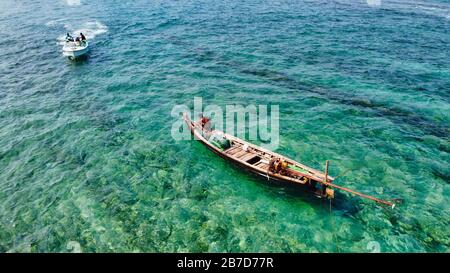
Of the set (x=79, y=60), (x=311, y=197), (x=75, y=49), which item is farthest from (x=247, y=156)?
(x=79, y=60)

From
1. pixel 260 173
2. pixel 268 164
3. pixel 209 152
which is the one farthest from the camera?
pixel 209 152

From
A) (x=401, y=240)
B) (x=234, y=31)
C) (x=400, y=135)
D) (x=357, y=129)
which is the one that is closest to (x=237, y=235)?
(x=401, y=240)

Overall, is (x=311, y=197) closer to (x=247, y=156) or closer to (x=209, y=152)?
(x=247, y=156)

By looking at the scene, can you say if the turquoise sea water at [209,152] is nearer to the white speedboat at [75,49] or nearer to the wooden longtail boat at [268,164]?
the wooden longtail boat at [268,164]

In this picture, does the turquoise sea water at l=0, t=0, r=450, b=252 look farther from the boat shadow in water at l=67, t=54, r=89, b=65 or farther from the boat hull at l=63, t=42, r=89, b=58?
the boat hull at l=63, t=42, r=89, b=58

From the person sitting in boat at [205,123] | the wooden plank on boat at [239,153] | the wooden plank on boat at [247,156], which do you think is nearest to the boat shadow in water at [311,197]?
the wooden plank on boat at [247,156]

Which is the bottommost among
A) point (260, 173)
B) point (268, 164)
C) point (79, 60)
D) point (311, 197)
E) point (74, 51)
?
point (311, 197)

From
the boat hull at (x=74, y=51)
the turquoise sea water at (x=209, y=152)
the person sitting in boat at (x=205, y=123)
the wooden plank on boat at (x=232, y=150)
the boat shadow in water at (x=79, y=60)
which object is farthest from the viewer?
→ the boat shadow in water at (x=79, y=60)

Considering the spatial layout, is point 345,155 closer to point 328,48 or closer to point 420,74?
point 420,74
